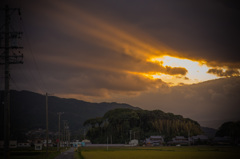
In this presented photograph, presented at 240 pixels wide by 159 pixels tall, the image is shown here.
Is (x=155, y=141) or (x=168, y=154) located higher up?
(x=168, y=154)

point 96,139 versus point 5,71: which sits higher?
point 5,71

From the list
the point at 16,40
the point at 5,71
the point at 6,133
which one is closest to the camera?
the point at 6,133

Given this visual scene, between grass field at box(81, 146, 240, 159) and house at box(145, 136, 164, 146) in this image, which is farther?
house at box(145, 136, 164, 146)

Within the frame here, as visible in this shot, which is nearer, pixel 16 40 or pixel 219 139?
pixel 16 40

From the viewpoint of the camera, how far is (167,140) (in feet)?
623

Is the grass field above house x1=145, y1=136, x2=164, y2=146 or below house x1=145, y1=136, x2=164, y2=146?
above

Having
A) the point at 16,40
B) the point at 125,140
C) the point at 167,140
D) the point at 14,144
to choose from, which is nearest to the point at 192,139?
the point at 167,140

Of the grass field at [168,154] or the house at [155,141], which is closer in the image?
the grass field at [168,154]

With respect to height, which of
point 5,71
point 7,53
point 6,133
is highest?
point 7,53

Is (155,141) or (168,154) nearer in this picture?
(168,154)

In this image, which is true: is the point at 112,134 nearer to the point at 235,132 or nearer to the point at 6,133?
the point at 235,132

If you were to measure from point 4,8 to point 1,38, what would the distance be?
12.1ft

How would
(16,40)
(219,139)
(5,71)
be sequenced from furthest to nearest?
(219,139) < (16,40) < (5,71)

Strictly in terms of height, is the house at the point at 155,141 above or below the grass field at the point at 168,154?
below
